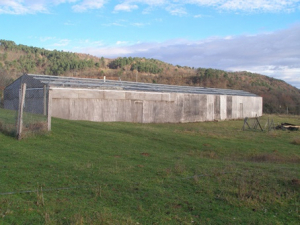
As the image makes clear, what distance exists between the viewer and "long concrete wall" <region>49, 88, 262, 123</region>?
23.9 metres

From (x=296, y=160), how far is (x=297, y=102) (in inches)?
2031

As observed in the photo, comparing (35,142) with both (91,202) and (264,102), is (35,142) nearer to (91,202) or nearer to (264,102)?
(91,202)

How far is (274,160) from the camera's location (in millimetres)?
13016

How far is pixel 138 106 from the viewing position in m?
28.2

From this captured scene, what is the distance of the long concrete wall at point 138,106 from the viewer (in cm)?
2388

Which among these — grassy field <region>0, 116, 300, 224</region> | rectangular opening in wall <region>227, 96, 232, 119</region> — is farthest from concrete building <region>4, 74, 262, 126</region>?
grassy field <region>0, 116, 300, 224</region>

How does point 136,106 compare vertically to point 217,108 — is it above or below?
above

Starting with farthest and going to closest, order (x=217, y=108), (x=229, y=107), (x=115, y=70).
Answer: (x=115, y=70), (x=229, y=107), (x=217, y=108)

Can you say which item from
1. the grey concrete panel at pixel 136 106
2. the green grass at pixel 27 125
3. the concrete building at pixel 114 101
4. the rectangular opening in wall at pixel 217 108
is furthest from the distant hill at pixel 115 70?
the green grass at pixel 27 125

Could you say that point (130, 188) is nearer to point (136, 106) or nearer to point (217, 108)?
point (136, 106)

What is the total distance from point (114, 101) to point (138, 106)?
2.53 m

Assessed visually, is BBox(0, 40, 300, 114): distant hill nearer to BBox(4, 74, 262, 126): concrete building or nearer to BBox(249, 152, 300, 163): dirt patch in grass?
BBox(4, 74, 262, 126): concrete building

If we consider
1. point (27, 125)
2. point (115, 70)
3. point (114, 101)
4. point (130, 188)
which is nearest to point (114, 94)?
point (114, 101)

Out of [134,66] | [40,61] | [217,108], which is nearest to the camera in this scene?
[217,108]
